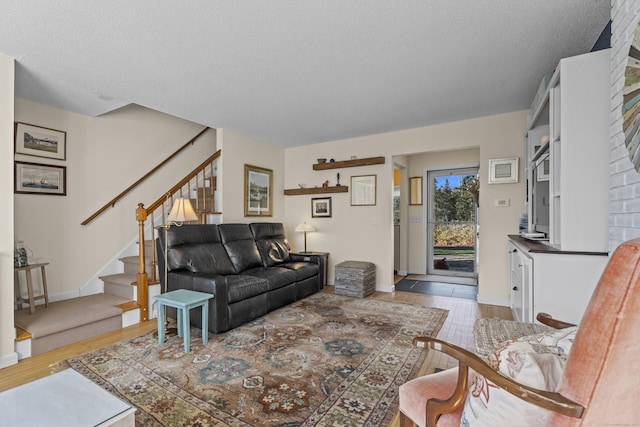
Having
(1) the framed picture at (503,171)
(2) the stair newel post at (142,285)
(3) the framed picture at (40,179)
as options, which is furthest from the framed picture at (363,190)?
(3) the framed picture at (40,179)

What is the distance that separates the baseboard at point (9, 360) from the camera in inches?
90.4

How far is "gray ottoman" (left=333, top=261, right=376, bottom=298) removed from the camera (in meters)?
4.26

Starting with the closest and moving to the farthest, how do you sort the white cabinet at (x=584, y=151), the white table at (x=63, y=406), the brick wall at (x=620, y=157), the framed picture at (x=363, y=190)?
1. the white table at (x=63, y=406)
2. the brick wall at (x=620, y=157)
3. the white cabinet at (x=584, y=151)
4. the framed picture at (x=363, y=190)

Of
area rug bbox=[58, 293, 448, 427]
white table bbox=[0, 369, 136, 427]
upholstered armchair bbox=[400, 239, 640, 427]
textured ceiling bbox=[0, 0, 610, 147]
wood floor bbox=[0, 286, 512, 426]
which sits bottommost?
wood floor bbox=[0, 286, 512, 426]

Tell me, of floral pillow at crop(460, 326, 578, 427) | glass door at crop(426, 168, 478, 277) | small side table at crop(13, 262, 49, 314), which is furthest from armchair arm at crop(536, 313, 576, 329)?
glass door at crop(426, 168, 478, 277)

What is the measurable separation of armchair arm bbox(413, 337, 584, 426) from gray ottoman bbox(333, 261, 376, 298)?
10.4 ft

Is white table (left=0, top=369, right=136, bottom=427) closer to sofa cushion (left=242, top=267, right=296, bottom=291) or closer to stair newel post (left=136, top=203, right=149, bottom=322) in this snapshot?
stair newel post (left=136, top=203, right=149, bottom=322)

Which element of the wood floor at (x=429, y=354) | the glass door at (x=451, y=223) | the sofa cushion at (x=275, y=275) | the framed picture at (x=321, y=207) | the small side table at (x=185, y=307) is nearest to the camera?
the wood floor at (x=429, y=354)

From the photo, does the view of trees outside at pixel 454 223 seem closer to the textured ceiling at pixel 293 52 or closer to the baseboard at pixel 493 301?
the baseboard at pixel 493 301

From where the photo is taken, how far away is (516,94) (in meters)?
3.22

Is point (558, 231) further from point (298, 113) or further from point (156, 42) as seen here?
point (156, 42)

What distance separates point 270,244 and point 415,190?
326 cm

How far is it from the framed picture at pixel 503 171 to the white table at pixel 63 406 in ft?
13.9

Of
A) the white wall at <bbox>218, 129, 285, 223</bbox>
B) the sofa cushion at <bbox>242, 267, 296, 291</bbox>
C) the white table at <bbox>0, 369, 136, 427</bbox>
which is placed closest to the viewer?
the white table at <bbox>0, 369, 136, 427</bbox>
